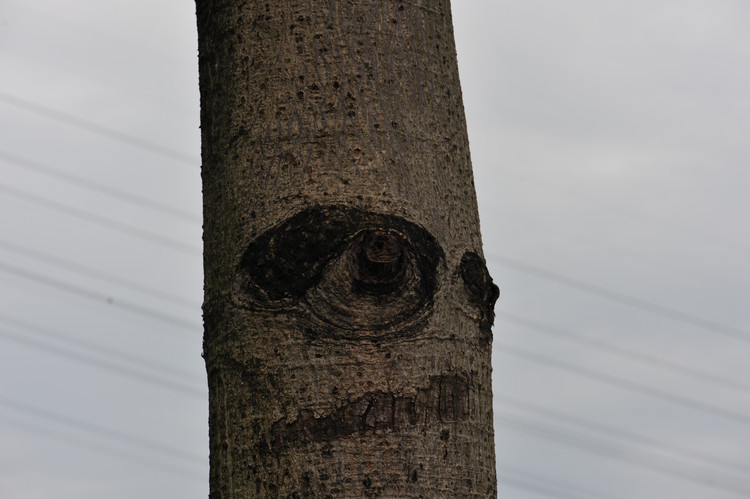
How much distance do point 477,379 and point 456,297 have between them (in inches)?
4.2

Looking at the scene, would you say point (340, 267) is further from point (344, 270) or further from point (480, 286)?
point (480, 286)

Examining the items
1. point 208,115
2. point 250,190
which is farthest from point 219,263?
point 208,115

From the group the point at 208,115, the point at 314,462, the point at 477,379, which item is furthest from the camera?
the point at 208,115

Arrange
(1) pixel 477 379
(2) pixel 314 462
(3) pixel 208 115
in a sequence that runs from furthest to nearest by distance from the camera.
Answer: (3) pixel 208 115 < (1) pixel 477 379 < (2) pixel 314 462

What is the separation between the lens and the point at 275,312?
3.42 feet

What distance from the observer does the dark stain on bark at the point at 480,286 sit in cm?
110

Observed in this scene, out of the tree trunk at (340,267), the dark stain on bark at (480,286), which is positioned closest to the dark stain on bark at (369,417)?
the tree trunk at (340,267)

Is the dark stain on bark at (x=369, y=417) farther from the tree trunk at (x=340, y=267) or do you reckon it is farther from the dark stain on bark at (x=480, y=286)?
the dark stain on bark at (x=480, y=286)

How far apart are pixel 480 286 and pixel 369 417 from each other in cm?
24

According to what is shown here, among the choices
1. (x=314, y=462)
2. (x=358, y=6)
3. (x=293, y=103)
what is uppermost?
(x=358, y=6)

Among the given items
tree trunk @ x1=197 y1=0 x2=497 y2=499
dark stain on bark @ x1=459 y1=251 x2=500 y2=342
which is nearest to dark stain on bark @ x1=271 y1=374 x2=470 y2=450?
tree trunk @ x1=197 y1=0 x2=497 y2=499

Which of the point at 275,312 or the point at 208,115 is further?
the point at 208,115

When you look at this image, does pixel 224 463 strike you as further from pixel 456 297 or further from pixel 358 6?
pixel 358 6

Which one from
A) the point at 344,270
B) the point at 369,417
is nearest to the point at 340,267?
the point at 344,270
